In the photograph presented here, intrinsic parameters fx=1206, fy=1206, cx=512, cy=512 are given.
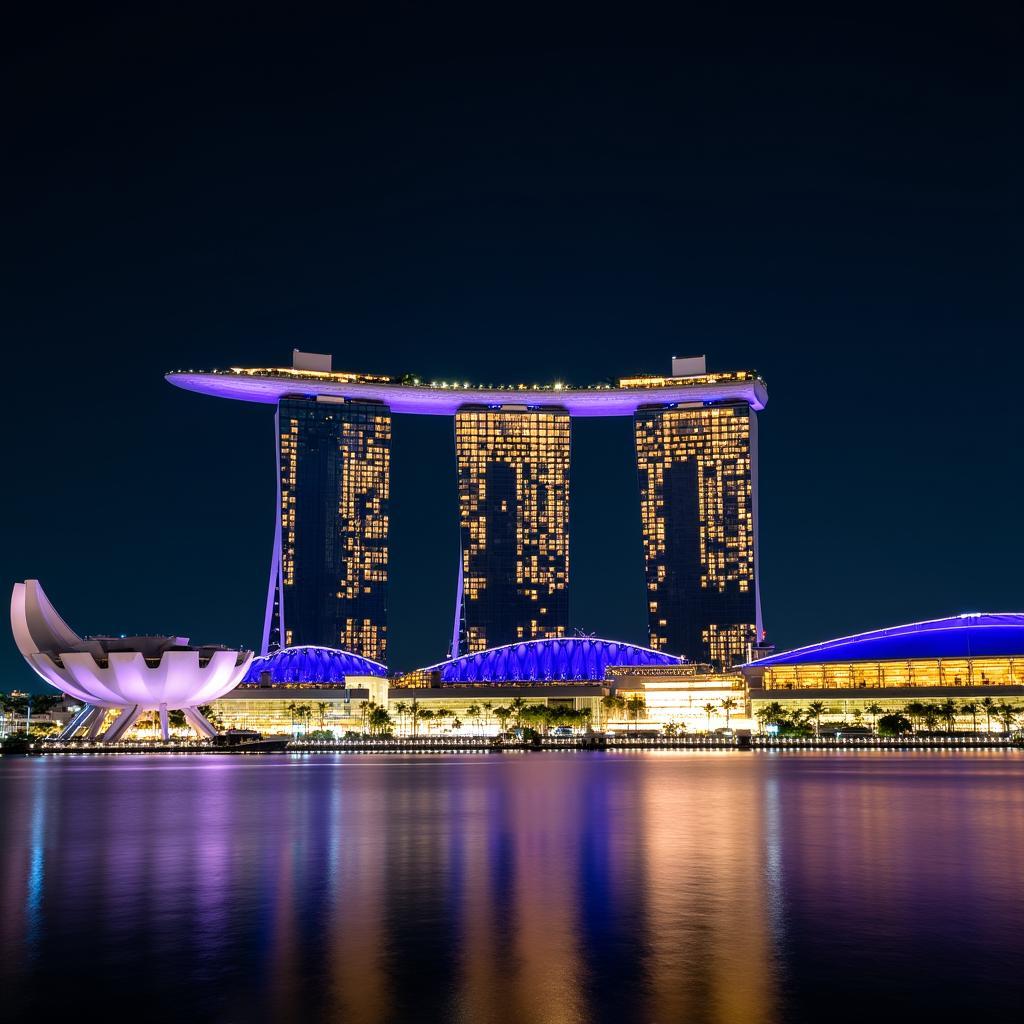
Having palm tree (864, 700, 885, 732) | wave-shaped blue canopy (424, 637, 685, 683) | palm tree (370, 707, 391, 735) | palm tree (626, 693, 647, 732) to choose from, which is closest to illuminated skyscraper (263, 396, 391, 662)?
wave-shaped blue canopy (424, 637, 685, 683)

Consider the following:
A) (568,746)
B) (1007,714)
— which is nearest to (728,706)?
(1007,714)

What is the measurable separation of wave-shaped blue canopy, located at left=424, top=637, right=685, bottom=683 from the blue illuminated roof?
26475mm

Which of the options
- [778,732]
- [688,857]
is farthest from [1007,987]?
[778,732]

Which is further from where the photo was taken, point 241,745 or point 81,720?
point 241,745

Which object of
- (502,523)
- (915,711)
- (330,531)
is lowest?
(915,711)

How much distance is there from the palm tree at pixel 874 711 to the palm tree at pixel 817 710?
549 centimetres

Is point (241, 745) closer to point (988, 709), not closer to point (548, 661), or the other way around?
point (548, 661)

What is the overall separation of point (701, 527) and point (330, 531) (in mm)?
58439

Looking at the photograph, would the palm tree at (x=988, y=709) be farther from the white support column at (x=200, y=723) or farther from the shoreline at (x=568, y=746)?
the white support column at (x=200, y=723)

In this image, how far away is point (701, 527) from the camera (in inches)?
7510

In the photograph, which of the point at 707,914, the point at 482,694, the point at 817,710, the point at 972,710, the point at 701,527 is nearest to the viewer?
the point at 707,914

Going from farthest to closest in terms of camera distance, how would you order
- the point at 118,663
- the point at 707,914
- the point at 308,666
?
the point at 308,666 → the point at 118,663 → the point at 707,914

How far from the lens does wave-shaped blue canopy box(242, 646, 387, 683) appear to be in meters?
168

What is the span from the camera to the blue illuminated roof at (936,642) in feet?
480
